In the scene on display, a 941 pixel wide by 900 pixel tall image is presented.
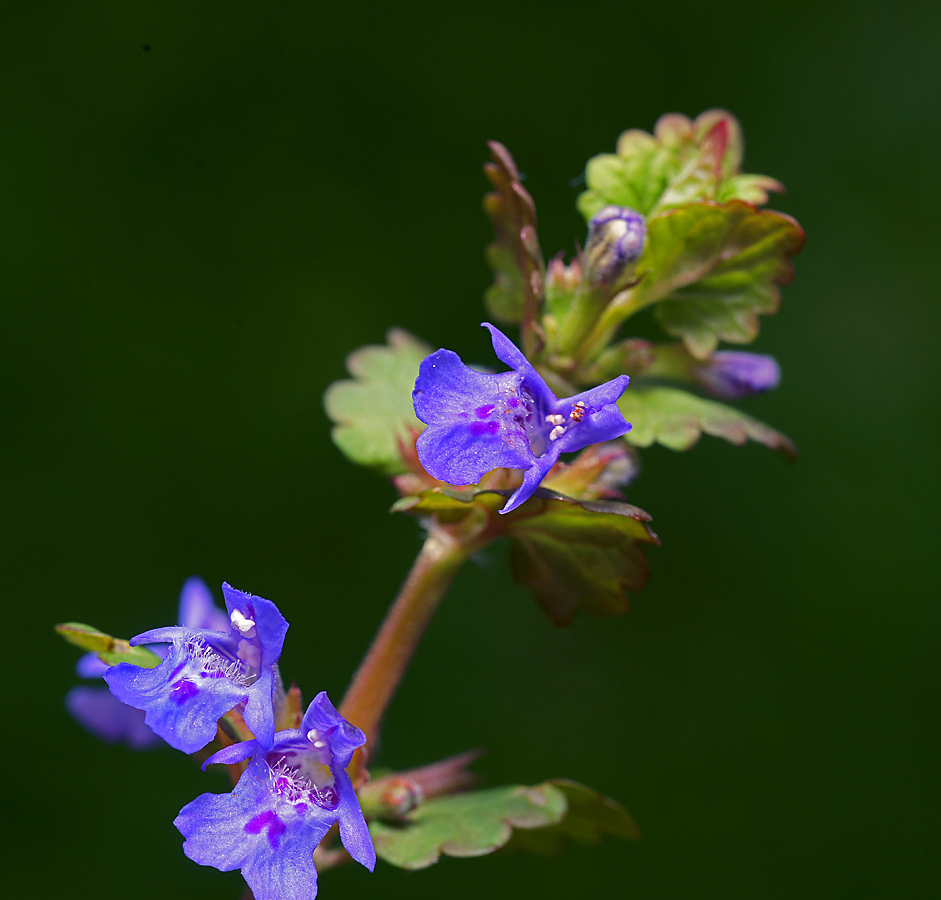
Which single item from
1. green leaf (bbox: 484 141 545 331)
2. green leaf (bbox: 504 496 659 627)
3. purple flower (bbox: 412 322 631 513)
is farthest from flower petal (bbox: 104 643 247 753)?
green leaf (bbox: 484 141 545 331)

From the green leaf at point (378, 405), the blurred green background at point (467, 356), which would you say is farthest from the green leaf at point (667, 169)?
the blurred green background at point (467, 356)

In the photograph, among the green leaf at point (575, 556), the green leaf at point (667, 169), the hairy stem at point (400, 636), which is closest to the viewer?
the green leaf at point (575, 556)

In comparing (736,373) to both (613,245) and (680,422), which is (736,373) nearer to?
(680,422)

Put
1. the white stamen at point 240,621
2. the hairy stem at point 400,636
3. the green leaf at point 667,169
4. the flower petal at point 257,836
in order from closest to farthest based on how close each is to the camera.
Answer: the flower petal at point 257,836 < the white stamen at point 240,621 < the hairy stem at point 400,636 < the green leaf at point 667,169

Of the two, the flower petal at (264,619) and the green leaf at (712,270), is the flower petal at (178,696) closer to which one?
the flower petal at (264,619)

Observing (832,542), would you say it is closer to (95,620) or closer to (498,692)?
(498,692)

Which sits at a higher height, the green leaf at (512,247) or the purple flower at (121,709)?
the green leaf at (512,247)

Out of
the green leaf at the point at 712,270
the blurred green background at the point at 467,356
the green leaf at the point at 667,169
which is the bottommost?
the blurred green background at the point at 467,356
